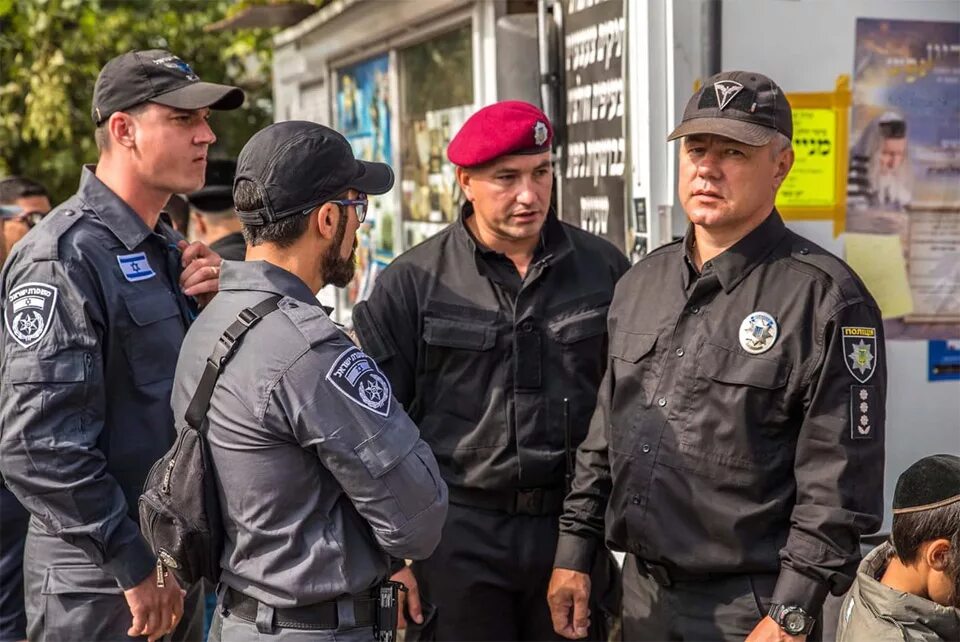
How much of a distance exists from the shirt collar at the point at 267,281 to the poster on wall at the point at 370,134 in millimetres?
3553

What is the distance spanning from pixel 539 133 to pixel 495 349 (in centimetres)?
64

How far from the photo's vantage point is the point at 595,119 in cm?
360

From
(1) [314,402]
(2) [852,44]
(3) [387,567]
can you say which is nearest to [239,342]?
(1) [314,402]

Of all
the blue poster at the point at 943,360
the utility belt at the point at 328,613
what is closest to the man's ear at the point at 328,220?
the utility belt at the point at 328,613

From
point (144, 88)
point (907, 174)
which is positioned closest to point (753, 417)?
point (907, 174)

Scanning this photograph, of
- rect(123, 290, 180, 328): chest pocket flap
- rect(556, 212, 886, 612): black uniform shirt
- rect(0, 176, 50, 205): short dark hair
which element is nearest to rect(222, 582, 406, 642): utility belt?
rect(556, 212, 886, 612): black uniform shirt

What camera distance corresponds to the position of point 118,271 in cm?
297

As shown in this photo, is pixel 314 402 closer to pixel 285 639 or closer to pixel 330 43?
pixel 285 639

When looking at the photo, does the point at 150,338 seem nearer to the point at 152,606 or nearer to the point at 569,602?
the point at 152,606

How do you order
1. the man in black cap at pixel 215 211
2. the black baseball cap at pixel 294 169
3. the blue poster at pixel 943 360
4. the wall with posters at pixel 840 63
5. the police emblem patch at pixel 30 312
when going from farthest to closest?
the man in black cap at pixel 215 211, the blue poster at pixel 943 360, the wall with posters at pixel 840 63, the police emblem patch at pixel 30 312, the black baseball cap at pixel 294 169

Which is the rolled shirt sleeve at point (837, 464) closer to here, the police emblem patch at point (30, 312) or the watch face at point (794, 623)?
the watch face at point (794, 623)

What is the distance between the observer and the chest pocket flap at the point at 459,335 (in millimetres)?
3174

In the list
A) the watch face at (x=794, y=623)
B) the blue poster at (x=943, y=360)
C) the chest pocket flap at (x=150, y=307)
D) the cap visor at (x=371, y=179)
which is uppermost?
the cap visor at (x=371, y=179)

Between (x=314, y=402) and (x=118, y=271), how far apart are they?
1.07m
